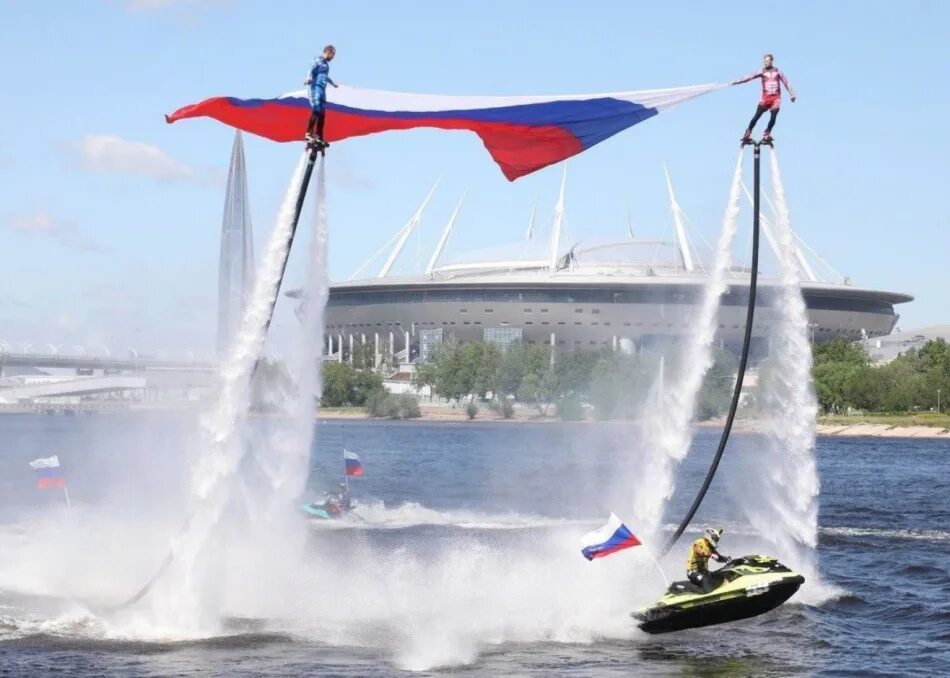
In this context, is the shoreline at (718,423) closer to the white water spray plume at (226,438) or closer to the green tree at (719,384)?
the green tree at (719,384)

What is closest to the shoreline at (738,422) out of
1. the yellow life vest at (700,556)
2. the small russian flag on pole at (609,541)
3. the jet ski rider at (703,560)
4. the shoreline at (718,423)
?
the shoreline at (718,423)

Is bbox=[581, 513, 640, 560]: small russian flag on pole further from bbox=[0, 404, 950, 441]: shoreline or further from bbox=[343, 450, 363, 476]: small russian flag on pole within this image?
bbox=[0, 404, 950, 441]: shoreline

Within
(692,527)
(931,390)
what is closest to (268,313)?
(692,527)

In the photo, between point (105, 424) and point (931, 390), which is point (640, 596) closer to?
point (931, 390)

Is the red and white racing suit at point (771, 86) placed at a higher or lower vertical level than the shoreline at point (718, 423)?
higher

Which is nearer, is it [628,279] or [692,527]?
[692,527]

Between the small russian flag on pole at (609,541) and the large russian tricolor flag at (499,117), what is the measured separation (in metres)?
6.18

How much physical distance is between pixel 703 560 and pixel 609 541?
82.2 inches

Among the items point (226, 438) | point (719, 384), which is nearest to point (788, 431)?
point (226, 438)

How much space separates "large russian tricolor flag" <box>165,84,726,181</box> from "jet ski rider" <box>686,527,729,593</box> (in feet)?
24.0

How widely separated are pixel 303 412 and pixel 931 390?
123 metres

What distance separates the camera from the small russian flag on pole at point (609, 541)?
24.5m

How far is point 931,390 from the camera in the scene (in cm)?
13950

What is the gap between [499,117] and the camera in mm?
23953
